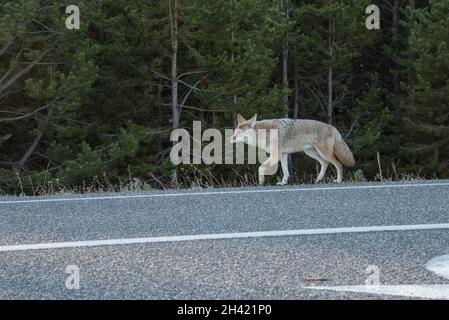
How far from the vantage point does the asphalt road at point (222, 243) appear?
3967 millimetres

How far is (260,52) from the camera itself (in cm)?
2422

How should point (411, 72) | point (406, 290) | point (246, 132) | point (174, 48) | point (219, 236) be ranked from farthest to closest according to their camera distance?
point (411, 72) → point (174, 48) → point (246, 132) → point (219, 236) → point (406, 290)

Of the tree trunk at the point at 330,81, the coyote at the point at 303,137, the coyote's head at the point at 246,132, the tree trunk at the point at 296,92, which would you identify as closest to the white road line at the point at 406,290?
the coyote at the point at 303,137

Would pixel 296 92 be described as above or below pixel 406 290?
below

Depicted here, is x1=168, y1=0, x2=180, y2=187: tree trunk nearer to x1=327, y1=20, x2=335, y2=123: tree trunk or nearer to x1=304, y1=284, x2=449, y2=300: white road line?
x1=327, y1=20, x2=335, y2=123: tree trunk

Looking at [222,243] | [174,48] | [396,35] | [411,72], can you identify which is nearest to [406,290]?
[222,243]

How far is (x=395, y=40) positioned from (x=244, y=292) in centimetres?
2815

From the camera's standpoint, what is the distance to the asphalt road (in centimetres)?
397

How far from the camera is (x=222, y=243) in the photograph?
204 inches

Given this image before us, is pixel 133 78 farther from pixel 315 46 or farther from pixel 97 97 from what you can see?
pixel 315 46

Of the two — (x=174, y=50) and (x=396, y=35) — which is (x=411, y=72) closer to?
(x=396, y=35)

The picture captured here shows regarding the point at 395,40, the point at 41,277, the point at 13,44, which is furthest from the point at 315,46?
the point at 41,277

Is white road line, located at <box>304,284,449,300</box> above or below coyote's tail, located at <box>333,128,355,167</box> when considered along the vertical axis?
above

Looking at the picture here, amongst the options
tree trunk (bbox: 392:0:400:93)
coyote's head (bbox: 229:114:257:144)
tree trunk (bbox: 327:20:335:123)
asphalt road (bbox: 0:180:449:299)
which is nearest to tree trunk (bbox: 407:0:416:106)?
tree trunk (bbox: 392:0:400:93)
